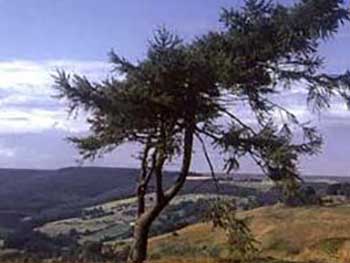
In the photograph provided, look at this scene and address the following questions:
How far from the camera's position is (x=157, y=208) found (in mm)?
29953

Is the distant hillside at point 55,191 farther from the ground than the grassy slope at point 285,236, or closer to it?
farther from the ground

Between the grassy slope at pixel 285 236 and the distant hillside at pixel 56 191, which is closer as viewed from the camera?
the grassy slope at pixel 285 236

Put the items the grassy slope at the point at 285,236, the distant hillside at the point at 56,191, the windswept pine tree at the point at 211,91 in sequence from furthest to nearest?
the distant hillside at the point at 56,191 < the grassy slope at the point at 285,236 < the windswept pine tree at the point at 211,91

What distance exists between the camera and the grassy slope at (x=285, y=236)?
46.7 m

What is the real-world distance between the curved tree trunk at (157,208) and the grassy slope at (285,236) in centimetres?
1282

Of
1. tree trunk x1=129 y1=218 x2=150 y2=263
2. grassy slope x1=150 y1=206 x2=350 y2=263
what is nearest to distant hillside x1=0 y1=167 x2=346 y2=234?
grassy slope x1=150 y1=206 x2=350 y2=263

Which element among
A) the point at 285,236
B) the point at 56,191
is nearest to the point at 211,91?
the point at 285,236

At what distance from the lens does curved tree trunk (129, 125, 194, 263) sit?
96.5ft

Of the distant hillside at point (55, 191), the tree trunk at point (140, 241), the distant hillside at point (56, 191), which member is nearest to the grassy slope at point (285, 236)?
the tree trunk at point (140, 241)

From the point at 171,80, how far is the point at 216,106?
1709 mm

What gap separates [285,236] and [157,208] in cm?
2677

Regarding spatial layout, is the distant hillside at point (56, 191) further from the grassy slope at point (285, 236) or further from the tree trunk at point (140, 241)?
the tree trunk at point (140, 241)

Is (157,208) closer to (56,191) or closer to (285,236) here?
(285,236)

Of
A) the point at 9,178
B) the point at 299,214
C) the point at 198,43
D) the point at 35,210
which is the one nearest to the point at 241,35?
the point at 198,43
